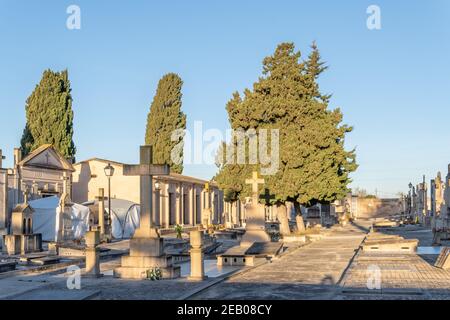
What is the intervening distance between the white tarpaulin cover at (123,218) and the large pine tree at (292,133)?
8.81 metres

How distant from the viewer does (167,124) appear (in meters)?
53.4

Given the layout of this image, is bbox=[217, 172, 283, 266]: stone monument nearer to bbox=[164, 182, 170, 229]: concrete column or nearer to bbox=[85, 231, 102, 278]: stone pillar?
bbox=[85, 231, 102, 278]: stone pillar

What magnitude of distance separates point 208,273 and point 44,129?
32719 mm

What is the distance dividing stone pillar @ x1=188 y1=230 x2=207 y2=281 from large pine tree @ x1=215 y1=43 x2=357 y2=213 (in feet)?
57.8

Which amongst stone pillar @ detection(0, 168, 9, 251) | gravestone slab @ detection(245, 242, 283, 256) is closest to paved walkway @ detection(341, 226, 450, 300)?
gravestone slab @ detection(245, 242, 283, 256)

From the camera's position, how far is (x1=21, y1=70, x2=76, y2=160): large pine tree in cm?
4475

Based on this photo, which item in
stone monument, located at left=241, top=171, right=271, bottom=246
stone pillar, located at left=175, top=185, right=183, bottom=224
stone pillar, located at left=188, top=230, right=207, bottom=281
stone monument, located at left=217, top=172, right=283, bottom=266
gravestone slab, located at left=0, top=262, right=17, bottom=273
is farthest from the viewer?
stone pillar, located at left=175, top=185, right=183, bottom=224

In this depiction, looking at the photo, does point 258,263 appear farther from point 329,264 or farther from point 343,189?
point 343,189

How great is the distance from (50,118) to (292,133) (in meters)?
21.8

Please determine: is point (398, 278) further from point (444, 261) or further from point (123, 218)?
point (123, 218)

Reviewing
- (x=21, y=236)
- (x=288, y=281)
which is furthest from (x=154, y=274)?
(x=21, y=236)

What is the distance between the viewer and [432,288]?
11648mm

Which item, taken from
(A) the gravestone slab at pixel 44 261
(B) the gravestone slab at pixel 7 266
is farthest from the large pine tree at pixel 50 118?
(B) the gravestone slab at pixel 7 266
